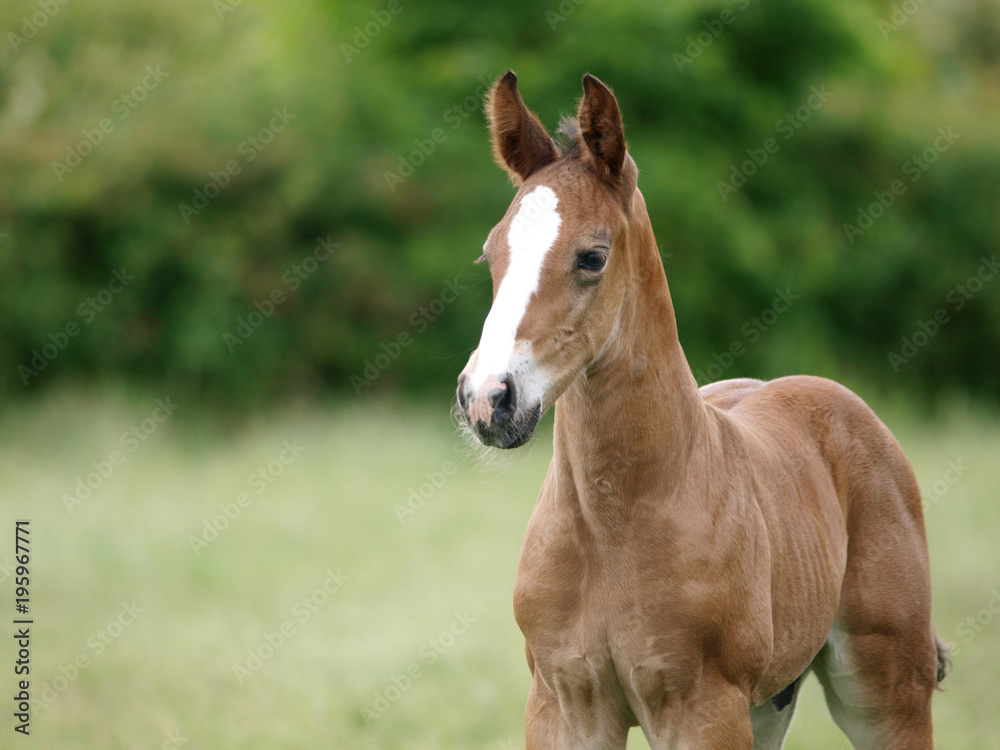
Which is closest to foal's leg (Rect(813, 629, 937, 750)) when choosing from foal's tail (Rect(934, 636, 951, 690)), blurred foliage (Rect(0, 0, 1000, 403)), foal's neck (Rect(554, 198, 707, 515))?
foal's tail (Rect(934, 636, 951, 690))

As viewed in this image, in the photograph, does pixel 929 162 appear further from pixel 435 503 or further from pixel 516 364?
pixel 516 364

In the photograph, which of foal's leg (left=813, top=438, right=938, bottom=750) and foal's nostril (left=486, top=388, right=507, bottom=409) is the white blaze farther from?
foal's leg (left=813, top=438, right=938, bottom=750)

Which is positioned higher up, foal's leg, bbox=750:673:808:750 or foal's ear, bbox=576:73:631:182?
foal's ear, bbox=576:73:631:182

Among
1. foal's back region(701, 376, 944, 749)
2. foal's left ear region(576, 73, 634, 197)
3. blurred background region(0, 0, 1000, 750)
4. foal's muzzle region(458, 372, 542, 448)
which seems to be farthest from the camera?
blurred background region(0, 0, 1000, 750)

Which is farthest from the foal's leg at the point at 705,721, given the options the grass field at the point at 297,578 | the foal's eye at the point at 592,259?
the foal's eye at the point at 592,259

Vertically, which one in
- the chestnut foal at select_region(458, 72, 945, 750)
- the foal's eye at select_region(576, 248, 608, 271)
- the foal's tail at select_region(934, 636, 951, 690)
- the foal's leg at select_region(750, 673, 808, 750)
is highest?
the foal's eye at select_region(576, 248, 608, 271)

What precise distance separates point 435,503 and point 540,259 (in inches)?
289

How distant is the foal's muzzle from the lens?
230 cm

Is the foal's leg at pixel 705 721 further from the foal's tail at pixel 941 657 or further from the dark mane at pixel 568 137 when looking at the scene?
the dark mane at pixel 568 137

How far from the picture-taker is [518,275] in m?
2.51

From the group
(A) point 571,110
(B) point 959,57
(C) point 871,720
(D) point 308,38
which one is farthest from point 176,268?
(B) point 959,57

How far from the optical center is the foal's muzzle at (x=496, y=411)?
2.30 m

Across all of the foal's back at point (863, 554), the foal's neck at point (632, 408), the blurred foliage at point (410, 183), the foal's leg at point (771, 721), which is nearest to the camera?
the foal's neck at point (632, 408)

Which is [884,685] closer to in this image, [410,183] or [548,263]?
[548,263]
